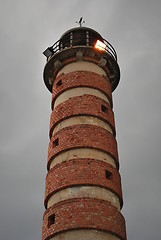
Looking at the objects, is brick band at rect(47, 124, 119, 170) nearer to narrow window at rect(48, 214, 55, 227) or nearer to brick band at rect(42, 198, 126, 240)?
brick band at rect(42, 198, 126, 240)

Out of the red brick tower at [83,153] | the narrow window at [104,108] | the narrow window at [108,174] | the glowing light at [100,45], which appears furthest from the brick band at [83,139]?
the glowing light at [100,45]

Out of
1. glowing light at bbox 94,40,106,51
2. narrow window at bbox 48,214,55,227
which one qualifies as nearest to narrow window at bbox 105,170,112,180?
narrow window at bbox 48,214,55,227

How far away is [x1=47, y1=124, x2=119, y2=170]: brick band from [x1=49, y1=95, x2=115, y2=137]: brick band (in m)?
0.79

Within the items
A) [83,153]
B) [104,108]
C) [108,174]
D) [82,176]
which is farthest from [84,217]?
[104,108]

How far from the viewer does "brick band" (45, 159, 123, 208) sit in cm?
1293

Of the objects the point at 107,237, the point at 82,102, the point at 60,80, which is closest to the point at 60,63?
the point at 60,80

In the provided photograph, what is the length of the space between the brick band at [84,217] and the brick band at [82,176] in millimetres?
765

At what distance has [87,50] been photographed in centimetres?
1806

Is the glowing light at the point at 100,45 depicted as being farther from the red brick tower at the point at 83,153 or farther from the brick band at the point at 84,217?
the brick band at the point at 84,217

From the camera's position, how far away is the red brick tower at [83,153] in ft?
39.5

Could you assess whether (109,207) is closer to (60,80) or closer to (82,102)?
(82,102)

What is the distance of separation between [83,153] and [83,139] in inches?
28.7

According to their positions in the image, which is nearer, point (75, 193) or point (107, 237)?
point (107, 237)

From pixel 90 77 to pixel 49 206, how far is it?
755 centimetres
